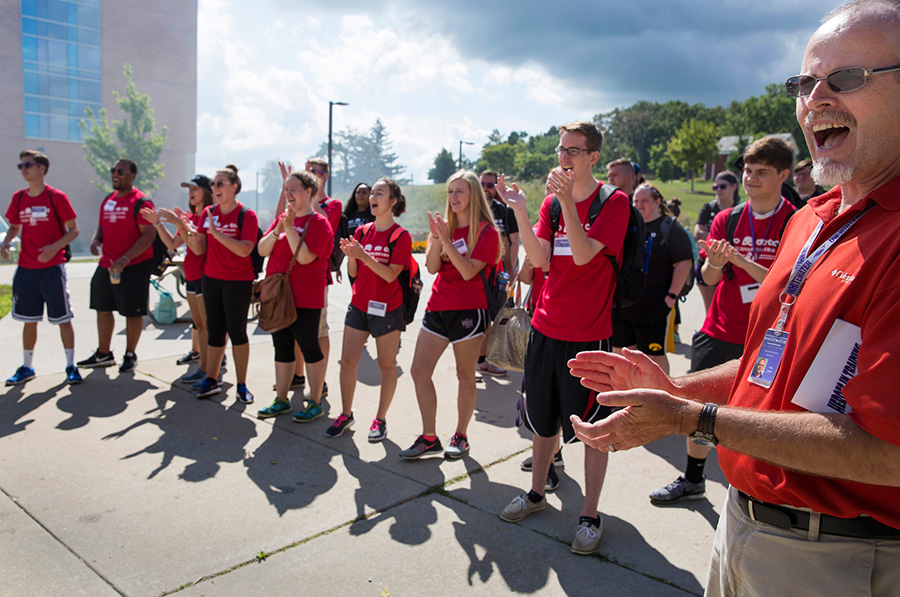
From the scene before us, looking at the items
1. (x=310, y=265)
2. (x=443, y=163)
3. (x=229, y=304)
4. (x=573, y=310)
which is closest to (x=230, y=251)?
(x=229, y=304)

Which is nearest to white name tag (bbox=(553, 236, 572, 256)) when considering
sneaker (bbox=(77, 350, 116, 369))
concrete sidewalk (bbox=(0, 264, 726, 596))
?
concrete sidewalk (bbox=(0, 264, 726, 596))

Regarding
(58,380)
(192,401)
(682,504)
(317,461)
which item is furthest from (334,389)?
(682,504)

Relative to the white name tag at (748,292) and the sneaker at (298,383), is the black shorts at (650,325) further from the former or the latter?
the sneaker at (298,383)

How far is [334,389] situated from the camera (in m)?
6.39

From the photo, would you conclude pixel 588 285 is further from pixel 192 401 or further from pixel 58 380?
pixel 58 380

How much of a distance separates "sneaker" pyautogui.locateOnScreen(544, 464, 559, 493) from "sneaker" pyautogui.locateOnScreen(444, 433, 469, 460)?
0.73 meters

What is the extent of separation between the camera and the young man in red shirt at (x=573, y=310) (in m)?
3.45

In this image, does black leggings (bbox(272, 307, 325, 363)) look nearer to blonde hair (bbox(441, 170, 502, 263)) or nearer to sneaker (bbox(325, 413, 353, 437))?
sneaker (bbox(325, 413, 353, 437))

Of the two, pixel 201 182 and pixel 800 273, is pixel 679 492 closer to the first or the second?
pixel 800 273

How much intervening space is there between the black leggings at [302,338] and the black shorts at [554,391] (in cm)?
239

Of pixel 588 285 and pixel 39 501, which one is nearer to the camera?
pixel 588 285

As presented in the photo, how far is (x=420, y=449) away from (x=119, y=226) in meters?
4.29

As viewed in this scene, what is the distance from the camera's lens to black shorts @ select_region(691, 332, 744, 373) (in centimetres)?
394

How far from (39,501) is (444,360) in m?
4.66
